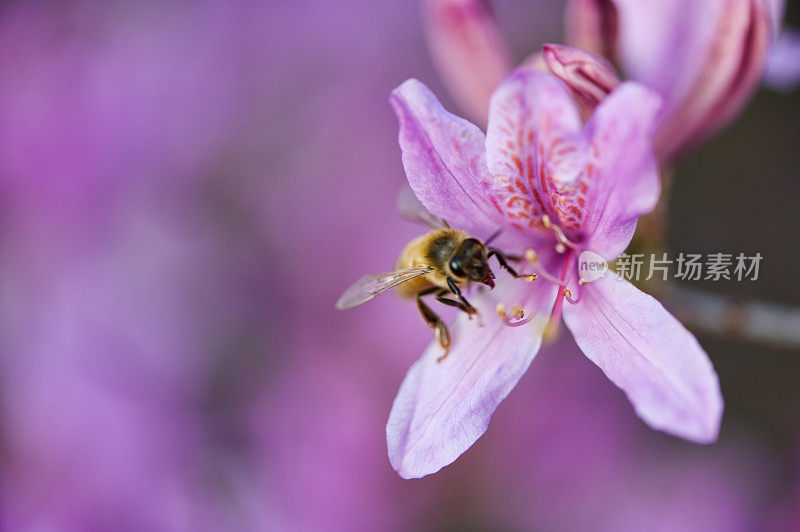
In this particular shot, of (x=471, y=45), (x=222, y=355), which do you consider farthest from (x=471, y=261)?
(x=222, y=355)

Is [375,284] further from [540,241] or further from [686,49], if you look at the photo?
[686,49]

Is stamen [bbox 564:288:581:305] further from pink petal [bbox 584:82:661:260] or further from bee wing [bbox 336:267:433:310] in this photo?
bee wing [bbox 336:267:433:310]

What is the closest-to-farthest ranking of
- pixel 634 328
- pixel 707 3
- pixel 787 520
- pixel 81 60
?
pixel 634 328 < pixel 707 3 < pixel 787 520 < pixel 81 60

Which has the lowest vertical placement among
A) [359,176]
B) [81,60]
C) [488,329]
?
[359,176]

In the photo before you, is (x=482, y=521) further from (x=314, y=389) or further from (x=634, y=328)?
(x=634, y=328)

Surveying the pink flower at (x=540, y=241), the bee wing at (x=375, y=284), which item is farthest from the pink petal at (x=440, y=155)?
the bee wing at (x=375, y=284)

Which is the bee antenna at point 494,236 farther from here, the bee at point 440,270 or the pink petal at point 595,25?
the pink petal at point 595,25

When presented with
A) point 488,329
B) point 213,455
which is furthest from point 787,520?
point 213,455
